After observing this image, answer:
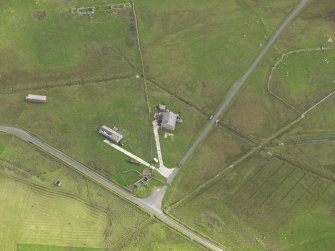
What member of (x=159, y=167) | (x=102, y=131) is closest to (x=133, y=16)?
(x=102, y=131)

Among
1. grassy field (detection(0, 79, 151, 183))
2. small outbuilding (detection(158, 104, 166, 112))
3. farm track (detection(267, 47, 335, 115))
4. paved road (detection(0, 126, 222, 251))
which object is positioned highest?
farm track (detection(267, 47, 335, 115))

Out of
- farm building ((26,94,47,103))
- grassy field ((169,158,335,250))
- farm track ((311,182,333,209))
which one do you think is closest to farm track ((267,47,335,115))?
grassy field ((169,158,335,250))

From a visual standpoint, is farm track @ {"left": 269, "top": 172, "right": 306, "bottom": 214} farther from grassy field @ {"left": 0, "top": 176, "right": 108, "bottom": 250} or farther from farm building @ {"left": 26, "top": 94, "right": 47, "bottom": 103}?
farm building @ {"left": 26, "top": 94, "right": 47, "bottom": 103}

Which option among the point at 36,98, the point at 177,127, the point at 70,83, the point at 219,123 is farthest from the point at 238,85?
the point at 36,98

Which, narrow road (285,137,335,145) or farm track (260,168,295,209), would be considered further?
narrow road (285,137,335,145)

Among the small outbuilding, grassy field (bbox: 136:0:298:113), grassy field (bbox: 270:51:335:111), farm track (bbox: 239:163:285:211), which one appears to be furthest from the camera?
grassy field (bbox: 270:51:335:111)

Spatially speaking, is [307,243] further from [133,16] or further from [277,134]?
[133,16]

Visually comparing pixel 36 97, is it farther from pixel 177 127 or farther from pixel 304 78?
pixel 304 78
